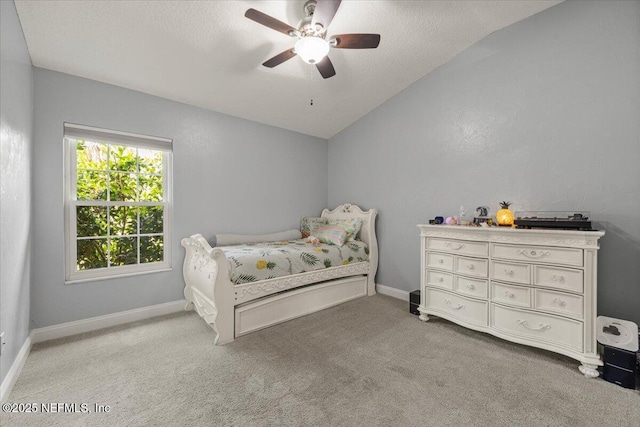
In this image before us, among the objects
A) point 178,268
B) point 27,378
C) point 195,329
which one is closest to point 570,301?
point 195,329

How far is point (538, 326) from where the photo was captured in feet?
6.89

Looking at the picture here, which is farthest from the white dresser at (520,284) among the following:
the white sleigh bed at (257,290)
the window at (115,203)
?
the window at (115,203)

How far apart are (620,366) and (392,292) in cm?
210

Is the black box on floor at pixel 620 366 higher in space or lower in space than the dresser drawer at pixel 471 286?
lower

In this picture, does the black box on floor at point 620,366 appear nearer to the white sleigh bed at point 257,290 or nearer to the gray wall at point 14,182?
the white sleigh bed at point 257,290

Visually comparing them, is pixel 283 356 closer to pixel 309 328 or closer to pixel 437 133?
pixel 309 328

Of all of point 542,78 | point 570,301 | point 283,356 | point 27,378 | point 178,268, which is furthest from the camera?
point 178,268

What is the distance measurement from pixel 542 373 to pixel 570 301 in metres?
0.56

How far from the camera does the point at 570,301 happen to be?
198 centimetres

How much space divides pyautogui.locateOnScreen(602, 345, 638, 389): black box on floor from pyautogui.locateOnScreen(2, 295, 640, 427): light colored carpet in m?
0.05

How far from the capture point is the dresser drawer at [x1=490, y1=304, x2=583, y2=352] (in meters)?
1.96

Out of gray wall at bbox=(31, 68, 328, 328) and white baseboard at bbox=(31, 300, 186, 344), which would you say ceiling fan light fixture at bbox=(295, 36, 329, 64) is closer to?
gray wall at bbox=(31, 68, 328, 328)

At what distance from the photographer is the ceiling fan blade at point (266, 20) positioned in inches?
64.6

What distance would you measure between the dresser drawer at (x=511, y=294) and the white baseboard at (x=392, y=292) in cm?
124
